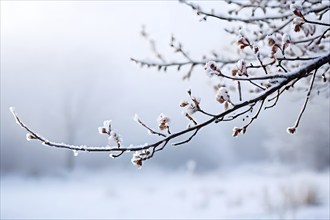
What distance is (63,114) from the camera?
22.4 m

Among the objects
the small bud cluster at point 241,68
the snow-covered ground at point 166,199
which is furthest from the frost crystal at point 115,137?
the snow-covered ground at point 166,199

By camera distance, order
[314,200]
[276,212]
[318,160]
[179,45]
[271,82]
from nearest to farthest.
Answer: [271,82]
[179,45]
[276,212]
[314,200]
[318,160]

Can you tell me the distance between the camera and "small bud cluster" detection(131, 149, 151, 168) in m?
1.51

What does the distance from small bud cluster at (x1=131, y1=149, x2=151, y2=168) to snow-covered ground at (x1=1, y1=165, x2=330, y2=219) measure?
23.8 feet

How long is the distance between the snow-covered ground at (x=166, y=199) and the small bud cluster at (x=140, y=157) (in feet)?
23.8

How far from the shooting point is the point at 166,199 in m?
11.7

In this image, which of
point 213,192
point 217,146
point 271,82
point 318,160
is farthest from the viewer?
point 217,146

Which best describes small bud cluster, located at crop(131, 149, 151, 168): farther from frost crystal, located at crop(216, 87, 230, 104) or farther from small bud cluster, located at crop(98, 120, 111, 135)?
frost crystal, located at crop(216, 87, 230, 104)

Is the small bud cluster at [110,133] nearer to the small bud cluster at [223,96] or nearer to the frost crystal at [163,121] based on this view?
the frost crystal at [163,121]

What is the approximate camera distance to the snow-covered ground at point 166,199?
29.4ft

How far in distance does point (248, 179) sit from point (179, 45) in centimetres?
1426

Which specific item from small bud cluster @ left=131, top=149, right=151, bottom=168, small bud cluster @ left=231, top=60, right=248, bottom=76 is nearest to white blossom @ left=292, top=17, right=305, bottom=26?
small bud cluster @ left=231, top=60, right=248, bottom=76

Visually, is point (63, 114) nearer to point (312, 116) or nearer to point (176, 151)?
point (176, 151)

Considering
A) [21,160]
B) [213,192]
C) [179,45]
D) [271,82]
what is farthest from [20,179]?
[271,82]
